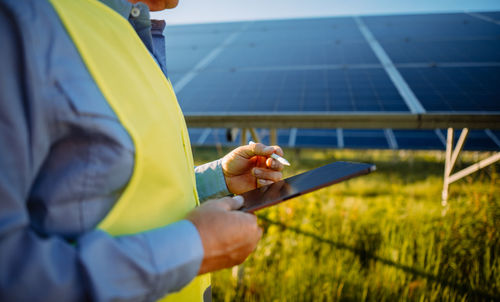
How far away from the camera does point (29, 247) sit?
47cm

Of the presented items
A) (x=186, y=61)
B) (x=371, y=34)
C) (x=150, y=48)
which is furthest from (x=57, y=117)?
(x=371, y=34)

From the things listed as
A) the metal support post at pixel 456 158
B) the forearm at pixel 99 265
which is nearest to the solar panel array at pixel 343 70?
the metal support post at pixel 456 158

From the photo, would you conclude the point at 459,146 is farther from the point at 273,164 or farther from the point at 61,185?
the point at 61,185

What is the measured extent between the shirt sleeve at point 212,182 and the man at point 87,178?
1.89 feet

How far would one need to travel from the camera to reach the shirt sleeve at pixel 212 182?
4.38ft

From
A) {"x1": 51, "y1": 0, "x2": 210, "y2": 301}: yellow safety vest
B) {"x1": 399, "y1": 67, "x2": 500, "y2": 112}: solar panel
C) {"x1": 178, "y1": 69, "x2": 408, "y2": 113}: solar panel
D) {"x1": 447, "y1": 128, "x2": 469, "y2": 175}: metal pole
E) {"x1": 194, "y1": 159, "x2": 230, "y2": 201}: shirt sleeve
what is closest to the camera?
{"x1": 51, "y1": 0, "x2": 210, "y2": 301}: yellow safety vest

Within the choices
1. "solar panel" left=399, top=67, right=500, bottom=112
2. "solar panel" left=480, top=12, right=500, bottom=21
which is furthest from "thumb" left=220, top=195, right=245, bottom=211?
"solar panel" left=480, top=12, right=500, bottom=21

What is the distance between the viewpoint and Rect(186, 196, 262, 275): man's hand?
678 millimetres

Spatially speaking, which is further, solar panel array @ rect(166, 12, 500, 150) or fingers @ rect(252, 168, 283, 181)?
solar panel array @ rect(166, 12, 500, 150)

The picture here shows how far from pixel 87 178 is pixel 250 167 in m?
0.89

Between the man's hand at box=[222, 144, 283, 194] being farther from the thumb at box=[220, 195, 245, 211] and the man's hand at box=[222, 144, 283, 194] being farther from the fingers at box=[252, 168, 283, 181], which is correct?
the thumb at box=[220, 195, 245, 211]

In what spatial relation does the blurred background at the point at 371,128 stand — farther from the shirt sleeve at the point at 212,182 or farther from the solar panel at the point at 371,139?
the shirt sleeve at the point at 212,182

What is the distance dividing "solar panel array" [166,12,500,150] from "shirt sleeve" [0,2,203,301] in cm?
225

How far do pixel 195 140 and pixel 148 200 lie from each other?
6.18 metres
